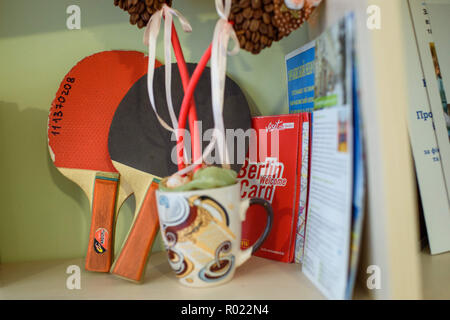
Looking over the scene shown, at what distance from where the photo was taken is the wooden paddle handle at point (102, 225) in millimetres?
699

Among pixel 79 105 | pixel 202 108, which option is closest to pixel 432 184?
pixel 202 108

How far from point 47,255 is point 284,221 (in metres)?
0.51

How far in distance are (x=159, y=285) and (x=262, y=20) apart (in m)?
0.48

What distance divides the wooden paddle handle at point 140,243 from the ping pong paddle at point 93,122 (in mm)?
71

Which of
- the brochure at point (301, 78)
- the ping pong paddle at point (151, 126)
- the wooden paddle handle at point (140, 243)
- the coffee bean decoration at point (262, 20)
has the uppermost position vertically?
the coffee bean decoration at point (262, 20)

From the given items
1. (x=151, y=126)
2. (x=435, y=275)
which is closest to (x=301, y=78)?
(x=151, y=126)

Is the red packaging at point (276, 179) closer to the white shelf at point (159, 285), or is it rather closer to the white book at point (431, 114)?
the white shelf at point (159, 285)

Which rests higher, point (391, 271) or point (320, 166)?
point (320, 166)

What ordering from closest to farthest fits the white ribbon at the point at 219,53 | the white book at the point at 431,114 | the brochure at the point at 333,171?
the brochure at the point at 333,171 → the white ribbon at the point at 219,53 → the white book at the point at 431,114

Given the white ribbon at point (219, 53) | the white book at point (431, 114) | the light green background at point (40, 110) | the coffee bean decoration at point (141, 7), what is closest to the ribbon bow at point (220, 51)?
the white ribbon at point (219, 53)

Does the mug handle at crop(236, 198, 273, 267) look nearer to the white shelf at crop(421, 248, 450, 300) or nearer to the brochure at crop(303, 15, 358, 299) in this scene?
the brochure at crop(303, 15, 358, 299)

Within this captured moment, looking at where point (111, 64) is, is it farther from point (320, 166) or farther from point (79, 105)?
point (320, 166)
